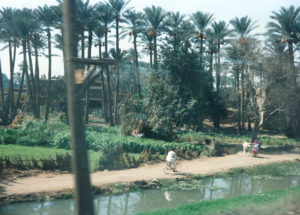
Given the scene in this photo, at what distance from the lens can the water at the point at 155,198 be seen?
11.3 meters

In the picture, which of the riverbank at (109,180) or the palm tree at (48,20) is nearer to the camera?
the riverbank at (109,180)

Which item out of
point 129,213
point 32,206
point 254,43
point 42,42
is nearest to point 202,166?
point 129,213

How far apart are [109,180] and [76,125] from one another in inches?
379

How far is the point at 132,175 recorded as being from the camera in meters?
16.0

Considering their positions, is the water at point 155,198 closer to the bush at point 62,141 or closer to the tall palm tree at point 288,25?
the bush at point 62,141

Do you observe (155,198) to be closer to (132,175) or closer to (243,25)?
(132,175)

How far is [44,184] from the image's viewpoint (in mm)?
13391

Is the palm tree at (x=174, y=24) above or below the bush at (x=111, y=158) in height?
above

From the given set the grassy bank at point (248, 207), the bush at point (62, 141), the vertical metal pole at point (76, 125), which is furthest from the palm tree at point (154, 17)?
the vertical metal pole at point (76, 125)

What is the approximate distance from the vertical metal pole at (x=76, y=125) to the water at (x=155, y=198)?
6.12 meters

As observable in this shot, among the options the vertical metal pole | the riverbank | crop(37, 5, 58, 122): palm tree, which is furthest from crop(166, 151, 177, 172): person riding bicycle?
crop(37, 5, 58, 122): palm tree

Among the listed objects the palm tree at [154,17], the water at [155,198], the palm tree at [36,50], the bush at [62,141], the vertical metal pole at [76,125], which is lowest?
the water at [155,198]

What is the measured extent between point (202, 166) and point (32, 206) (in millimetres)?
10766

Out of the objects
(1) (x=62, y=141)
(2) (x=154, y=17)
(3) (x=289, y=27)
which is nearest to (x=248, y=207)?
(1) (x=62, y=141)
